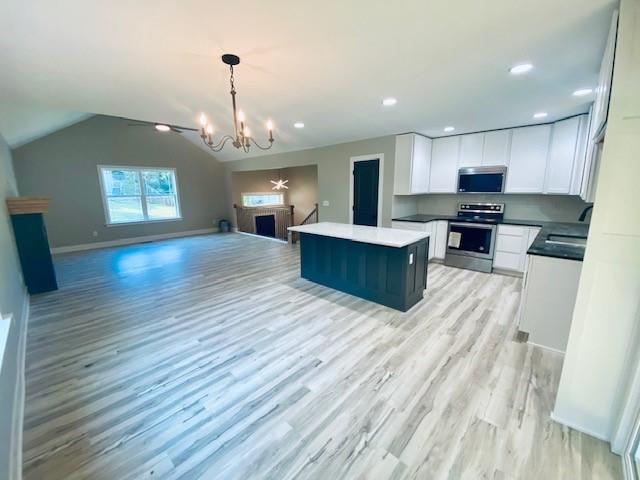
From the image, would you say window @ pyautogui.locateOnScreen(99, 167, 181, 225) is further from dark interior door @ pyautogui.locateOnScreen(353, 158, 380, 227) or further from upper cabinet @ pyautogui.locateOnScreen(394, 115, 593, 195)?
upper cabinet @ pyautogui.locateOnScreen(394, 115, 593, 195)

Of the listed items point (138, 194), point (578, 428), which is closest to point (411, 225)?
point (578, 428)

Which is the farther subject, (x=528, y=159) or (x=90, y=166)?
(x=90, y=166)

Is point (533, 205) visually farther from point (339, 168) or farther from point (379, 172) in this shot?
point (339, 168)

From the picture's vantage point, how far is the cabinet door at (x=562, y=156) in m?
3.74

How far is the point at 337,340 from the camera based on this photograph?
8.54 ft

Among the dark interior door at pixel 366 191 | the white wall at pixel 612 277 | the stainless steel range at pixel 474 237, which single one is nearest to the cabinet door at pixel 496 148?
the stainless steel range at pixel 474 237

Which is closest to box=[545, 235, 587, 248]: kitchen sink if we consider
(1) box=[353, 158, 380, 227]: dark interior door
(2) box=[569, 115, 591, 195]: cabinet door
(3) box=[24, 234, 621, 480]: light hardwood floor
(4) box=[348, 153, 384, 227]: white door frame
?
(2) box=[569, 115, 591, 195]: cabinet door

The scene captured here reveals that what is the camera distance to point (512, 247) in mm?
4316

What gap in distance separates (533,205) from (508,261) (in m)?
1.15

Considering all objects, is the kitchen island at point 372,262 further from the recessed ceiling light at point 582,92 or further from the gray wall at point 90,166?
the gray wall at point 90,166

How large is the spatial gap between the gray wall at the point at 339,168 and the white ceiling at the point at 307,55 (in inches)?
51.2

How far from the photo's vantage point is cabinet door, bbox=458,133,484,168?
186 inches

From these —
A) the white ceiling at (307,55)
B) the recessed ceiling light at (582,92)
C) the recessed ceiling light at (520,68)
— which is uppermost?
the white ceiling at (307,55)

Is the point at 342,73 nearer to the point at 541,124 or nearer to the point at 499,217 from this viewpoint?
the point at 541,124
